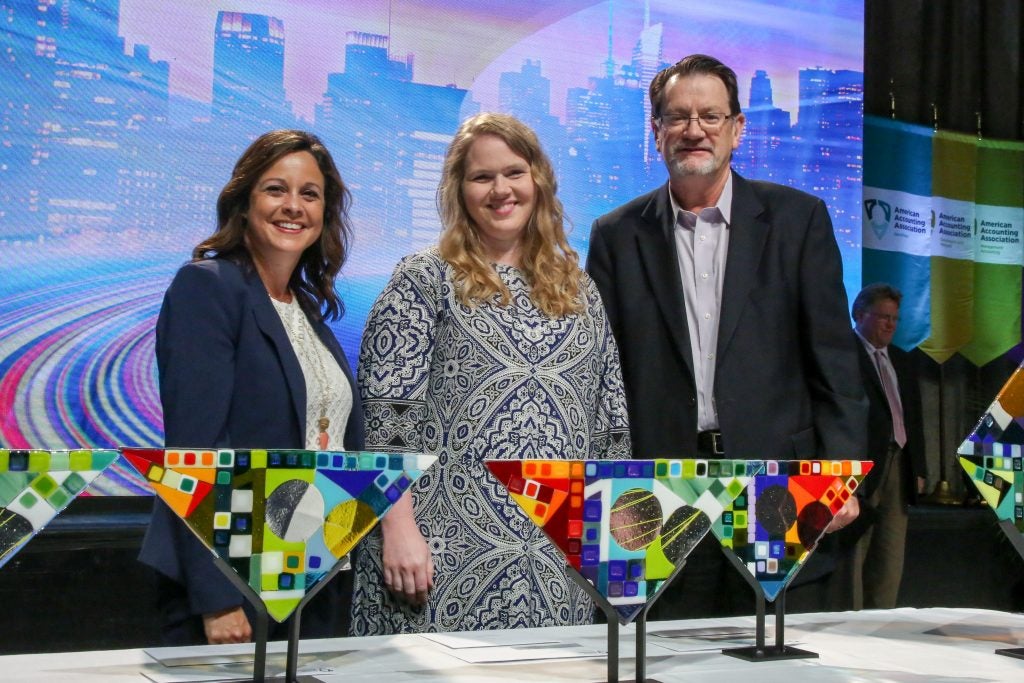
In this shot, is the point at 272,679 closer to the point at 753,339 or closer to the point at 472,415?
the point at 472,415

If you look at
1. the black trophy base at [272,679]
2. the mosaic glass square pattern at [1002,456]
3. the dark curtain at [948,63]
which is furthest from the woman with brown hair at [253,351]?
the dark curtain at [948,63]

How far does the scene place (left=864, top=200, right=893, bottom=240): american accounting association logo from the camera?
466cm

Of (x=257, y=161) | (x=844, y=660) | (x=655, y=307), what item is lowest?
(x=844, y=660)

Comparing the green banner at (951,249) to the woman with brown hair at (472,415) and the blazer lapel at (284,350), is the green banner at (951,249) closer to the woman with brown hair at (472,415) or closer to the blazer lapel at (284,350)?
the woman with brown hair at (472,415)

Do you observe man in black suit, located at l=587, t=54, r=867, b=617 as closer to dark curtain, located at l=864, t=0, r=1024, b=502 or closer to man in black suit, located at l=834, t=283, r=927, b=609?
man in black suit, located at l=834, t=283, r=927, b=609

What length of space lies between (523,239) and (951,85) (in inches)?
139

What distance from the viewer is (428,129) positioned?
3477 millimetres

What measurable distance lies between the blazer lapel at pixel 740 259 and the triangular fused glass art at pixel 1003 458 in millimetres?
805

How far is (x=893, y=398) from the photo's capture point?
4.51 m

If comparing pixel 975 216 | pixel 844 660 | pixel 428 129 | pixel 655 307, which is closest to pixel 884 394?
pixel 975 216

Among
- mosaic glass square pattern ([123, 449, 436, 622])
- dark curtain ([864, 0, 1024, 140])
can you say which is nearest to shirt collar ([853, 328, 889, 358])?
dark curtain ([864, 0, 1024, 140])

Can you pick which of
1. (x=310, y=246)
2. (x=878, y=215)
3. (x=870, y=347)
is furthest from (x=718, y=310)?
(x=878, y=215)

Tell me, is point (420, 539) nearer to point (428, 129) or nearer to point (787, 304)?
point (787, 304)

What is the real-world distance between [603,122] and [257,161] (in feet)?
6.27
